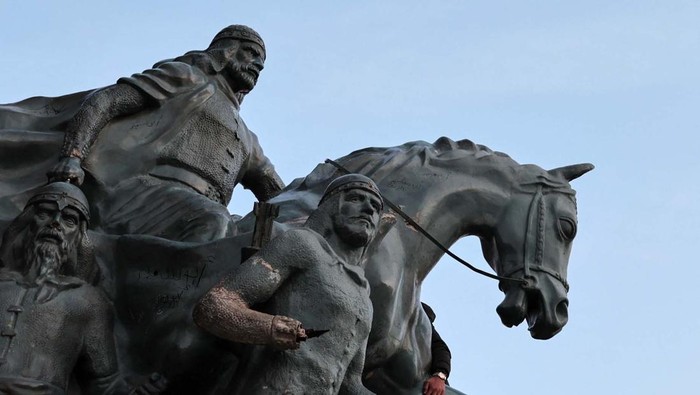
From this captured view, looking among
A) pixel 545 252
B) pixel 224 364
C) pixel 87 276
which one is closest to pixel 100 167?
pixel 87 276

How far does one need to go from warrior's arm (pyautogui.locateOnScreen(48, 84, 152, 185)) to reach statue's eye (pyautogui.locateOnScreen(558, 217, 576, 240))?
3685mm

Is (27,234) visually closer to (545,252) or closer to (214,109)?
(214,109)

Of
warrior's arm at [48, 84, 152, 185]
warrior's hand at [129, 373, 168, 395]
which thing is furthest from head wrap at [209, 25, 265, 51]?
warrior's hand at [129, 373, 168, 395]

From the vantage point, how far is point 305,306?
15375 millimetres

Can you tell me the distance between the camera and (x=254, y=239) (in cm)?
1577

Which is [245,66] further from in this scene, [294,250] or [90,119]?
[294,250]

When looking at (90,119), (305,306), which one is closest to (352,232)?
(305,306)

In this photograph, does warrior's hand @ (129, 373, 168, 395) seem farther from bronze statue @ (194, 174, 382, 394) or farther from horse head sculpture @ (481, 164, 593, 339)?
horse head sculpture @ (481, 164, 593, 339)

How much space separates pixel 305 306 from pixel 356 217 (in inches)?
35.6

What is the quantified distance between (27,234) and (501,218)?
4.18 metres

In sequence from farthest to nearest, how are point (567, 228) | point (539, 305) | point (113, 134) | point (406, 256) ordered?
point (567, 228), point (539, 305), point (113, 134), point (406, 256)

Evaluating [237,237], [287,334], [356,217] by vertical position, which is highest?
[356,217]

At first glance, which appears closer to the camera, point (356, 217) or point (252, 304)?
point (252, 304)

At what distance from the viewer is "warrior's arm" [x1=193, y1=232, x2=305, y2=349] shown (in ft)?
48.4
